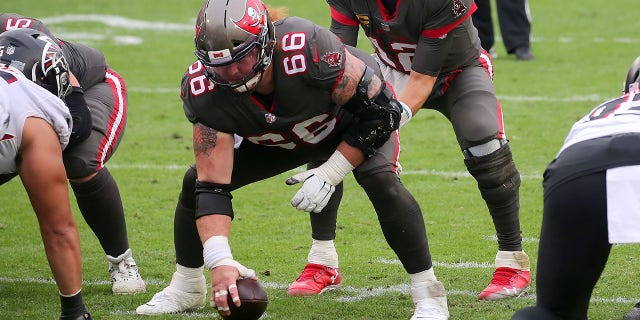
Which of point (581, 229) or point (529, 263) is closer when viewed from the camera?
point (581, 229)

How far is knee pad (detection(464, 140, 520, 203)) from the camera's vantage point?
5098 mm

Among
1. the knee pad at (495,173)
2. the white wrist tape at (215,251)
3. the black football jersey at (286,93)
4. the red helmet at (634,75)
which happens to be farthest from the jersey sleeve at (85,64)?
the red helmet at (634,75)

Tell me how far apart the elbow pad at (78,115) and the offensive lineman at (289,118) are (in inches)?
24.6

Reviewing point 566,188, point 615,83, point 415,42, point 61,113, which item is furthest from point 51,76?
point 615,83

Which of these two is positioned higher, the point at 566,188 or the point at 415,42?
the point at 566,188

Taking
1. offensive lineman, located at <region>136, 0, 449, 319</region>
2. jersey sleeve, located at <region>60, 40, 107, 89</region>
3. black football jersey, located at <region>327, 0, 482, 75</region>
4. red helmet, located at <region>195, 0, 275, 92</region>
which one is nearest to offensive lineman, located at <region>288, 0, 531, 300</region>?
black football jersey, located at <region>327, 0, 482, 75</region>

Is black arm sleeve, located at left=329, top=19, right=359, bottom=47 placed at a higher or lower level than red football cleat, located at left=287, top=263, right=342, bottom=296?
higher

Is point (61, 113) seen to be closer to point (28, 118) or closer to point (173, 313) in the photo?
point (28, 118)

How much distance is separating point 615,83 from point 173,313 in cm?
650

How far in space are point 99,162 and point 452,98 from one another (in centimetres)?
177

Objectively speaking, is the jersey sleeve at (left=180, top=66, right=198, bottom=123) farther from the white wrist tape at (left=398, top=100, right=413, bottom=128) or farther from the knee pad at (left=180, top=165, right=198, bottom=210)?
the white wrist tape at (left=398, top=100, right=413, bottom=128)

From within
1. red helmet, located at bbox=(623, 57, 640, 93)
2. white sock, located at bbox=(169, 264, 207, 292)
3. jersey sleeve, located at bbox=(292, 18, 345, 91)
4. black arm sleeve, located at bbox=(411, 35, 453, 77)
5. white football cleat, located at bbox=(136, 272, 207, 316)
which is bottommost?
white football cleat, located at bbox=(136, 272, 207, 316)

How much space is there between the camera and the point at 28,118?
4254mm

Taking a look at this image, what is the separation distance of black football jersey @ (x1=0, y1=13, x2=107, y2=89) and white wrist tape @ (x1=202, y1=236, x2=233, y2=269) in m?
1.54
